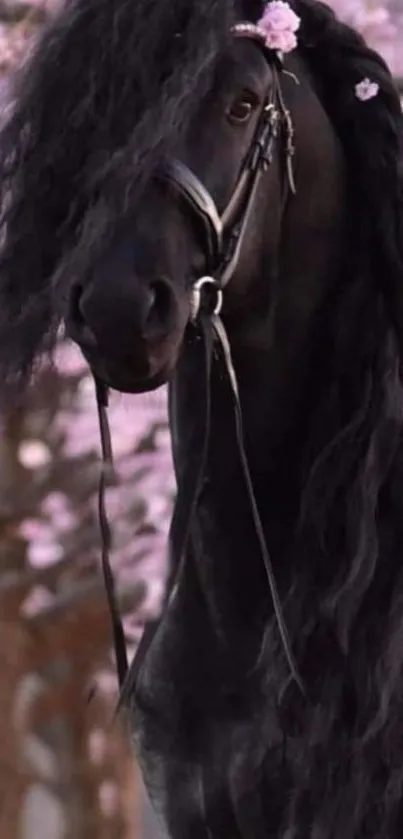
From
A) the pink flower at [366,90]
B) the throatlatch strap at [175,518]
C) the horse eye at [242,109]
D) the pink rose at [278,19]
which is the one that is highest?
the pink rose at [278,19]

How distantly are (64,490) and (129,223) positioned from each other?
1066 millimetres

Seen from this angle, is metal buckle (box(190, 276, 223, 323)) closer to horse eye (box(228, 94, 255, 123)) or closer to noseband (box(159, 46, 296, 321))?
noseband (box(159, 46, 296, 321))

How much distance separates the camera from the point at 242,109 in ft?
2.94

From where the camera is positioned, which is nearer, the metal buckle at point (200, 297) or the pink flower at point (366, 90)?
the metal buckle at point (200, 297)

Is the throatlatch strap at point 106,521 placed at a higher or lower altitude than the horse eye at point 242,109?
lower

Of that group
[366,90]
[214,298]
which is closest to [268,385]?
[214,298]

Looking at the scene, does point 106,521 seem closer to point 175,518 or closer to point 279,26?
point 175,518

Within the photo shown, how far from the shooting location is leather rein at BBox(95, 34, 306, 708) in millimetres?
848

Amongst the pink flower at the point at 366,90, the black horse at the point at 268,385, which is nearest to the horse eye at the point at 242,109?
the black horse at the point at 268,385

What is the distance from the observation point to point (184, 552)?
3.25ft

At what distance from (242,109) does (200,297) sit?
131 millimetres

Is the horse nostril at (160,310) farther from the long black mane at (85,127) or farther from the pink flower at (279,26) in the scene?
the pink flower at (279,26)

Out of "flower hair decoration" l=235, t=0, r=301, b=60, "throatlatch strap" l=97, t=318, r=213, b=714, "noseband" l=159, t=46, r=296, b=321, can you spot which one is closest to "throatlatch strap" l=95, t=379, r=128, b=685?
"throatlatch strap" l=97, t=318, r=213, b=714

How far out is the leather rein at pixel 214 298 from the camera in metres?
0.85
